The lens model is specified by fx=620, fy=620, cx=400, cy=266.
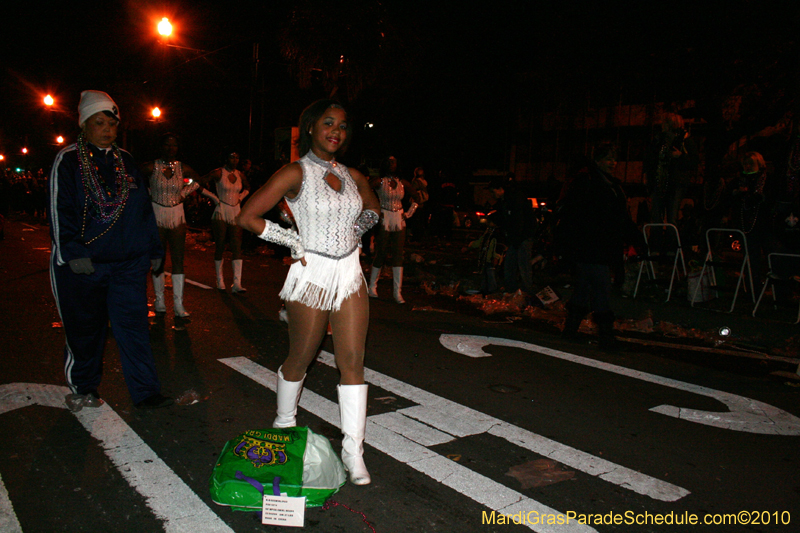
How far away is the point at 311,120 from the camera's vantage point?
349 centimetres

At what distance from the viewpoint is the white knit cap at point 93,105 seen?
14.1 feet

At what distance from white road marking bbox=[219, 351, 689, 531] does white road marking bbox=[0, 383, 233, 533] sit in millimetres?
1179

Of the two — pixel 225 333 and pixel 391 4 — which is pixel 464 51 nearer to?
pixel 391 4

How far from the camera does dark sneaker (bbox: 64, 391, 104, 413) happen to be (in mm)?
4352

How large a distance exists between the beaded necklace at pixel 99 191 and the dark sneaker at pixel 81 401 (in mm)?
1111

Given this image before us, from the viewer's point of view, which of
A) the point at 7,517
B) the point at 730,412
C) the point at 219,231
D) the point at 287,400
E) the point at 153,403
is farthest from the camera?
the point at 219,231

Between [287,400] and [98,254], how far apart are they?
180 centimetres

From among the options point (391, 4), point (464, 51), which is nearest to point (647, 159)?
point (391, 4)

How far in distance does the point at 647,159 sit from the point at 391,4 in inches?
755

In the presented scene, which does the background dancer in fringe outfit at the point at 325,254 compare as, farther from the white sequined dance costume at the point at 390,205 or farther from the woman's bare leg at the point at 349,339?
the white sequined dance costume at the point at 390,205

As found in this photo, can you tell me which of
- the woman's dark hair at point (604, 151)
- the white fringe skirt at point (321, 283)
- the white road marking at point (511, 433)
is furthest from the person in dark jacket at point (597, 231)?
the white fringe skirt at point (321, 283)

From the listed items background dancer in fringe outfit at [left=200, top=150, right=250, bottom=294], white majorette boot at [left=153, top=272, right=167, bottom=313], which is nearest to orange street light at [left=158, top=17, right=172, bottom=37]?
background dancer in fringe outfit at [left=200, top=150, right=250, bottom=294]

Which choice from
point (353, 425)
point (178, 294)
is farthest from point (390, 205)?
point (353, 425)

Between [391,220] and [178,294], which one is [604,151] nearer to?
[391,220]
